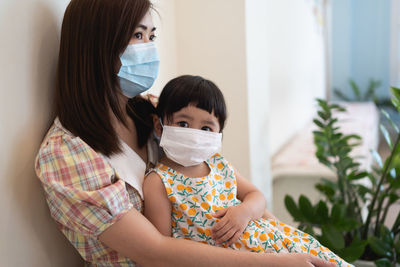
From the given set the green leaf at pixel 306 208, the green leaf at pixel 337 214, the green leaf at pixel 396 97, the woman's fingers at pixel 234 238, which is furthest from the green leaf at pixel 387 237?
the woman's fingers at pixel 234 238

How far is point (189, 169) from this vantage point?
4.11 ft

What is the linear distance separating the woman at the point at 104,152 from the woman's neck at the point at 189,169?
0.09 meters

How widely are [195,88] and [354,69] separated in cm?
603

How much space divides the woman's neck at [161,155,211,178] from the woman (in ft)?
0.29

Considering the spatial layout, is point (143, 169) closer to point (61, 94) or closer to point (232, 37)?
point (61, 94)

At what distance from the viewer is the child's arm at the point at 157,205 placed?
1125 millimetres

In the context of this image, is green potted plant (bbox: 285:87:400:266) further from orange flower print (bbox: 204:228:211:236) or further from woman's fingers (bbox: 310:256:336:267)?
orange flower print (bbox: 204:228:211:236)

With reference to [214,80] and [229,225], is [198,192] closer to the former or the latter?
[229,225]

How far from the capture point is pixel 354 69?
6.61 meters

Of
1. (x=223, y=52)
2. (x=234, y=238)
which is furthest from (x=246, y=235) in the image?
(x=223, y=52)

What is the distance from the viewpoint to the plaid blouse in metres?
0.96

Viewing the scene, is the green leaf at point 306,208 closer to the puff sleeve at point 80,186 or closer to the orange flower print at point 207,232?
the orange flower print at point 207,232

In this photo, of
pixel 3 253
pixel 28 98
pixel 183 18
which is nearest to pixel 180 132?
pixel 28 98

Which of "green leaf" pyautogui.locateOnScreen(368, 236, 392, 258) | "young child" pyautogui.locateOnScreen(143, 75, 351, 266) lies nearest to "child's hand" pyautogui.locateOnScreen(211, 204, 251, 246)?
"young child" pyautogui.locateOnScreen(143, 75, 351, 266)
